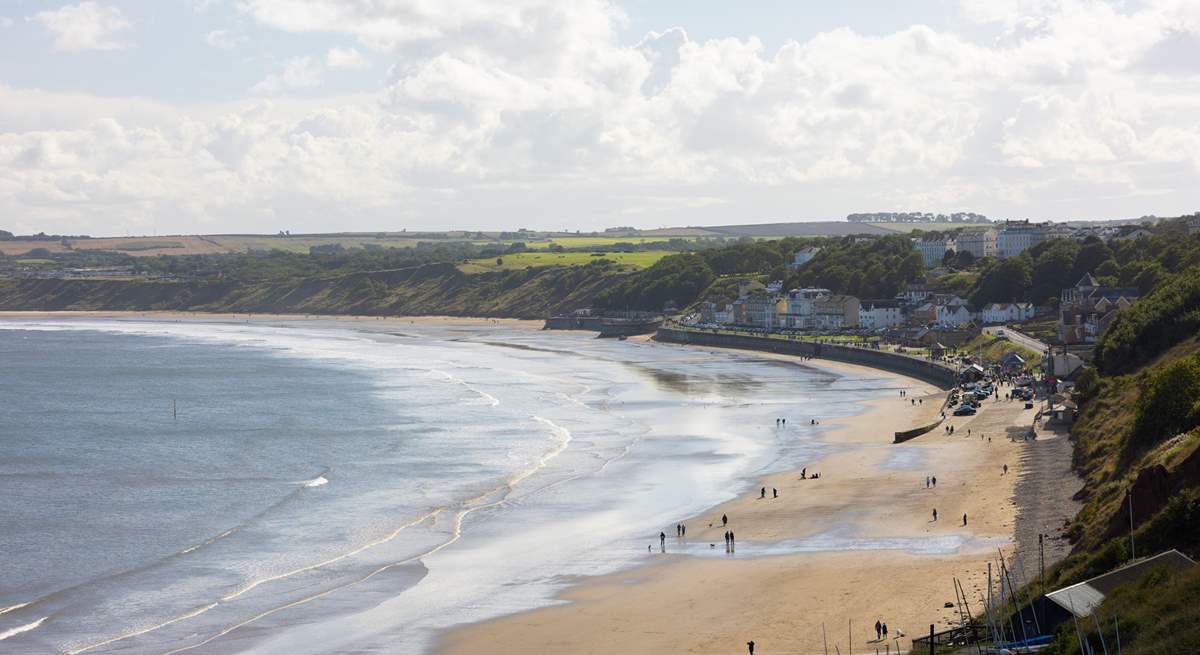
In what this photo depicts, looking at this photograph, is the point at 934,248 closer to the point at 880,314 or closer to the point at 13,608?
the point at 880,314

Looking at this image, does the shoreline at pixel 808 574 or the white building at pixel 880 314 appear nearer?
the shoreline at pixel 808 574

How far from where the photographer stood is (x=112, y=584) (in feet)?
115

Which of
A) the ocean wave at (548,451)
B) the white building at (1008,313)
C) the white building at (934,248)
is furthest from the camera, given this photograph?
the white building at (934,248)

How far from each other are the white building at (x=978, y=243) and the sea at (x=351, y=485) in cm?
6172

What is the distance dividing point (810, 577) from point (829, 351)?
237 feet

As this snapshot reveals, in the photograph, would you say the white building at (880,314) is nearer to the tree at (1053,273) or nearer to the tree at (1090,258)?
the tree at (1053,273)

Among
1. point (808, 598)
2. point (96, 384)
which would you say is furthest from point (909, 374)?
point (808, 598)

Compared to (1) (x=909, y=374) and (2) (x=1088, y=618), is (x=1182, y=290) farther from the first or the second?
(2) (x=1088, y=618)

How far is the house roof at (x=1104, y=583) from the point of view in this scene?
22.7 metres

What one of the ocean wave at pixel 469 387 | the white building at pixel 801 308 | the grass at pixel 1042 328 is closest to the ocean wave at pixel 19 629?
the ocean wave at pixel 469 387

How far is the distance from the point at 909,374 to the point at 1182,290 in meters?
28.2

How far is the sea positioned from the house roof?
13428mm

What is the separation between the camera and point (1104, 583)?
77.5ft

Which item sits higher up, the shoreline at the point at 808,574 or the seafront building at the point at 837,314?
the seafront building at the point at 837,314
